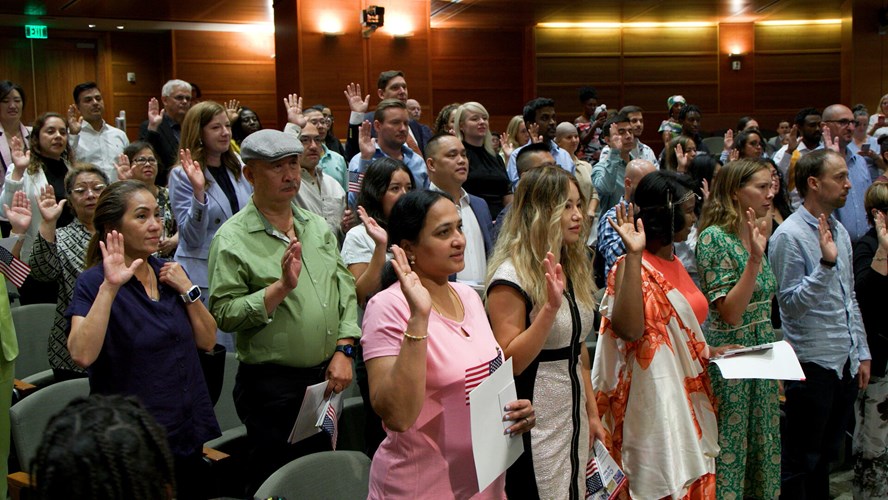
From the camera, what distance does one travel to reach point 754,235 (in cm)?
308

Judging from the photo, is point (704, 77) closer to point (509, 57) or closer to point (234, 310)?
point (509, 57)

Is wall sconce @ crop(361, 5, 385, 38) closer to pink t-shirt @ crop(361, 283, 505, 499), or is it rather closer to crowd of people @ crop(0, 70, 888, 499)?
crowd of people @ crop(0, 70, 888, 499)

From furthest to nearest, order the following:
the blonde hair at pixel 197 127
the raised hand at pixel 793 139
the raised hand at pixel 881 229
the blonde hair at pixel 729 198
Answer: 1. the raised hand at pixel 793 139
2. the blonde hair at pixel 197 127
3. the raised hand at pixel 881 229
4. the blonde hair at pixel 729 198

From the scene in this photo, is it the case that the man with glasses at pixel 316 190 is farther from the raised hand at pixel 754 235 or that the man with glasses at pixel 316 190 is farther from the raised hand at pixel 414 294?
the raised hand at pixel 414 294

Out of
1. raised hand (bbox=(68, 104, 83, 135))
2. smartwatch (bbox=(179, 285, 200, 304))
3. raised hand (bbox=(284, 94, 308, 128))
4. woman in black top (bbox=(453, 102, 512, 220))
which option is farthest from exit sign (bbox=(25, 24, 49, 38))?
smartwatch (bbox=(179, 285, 200, 304))

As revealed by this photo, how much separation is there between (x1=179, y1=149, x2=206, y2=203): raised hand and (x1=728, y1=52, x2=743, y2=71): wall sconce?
34.9 feet

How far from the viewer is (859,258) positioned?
3955 millimetres

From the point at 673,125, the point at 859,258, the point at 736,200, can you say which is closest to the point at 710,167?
the point at 859,258

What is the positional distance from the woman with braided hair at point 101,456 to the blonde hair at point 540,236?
1507mm

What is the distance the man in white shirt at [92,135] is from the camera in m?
6.09

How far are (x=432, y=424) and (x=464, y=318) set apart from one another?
30cm

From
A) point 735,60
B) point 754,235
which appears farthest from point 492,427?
point 735,60

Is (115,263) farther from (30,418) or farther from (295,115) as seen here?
(295,115)

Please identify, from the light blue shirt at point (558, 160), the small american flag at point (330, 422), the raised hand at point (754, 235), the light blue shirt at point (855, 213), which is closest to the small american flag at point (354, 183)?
the small american flag at point (330, 422)
